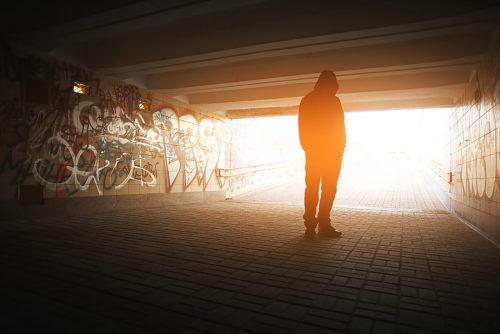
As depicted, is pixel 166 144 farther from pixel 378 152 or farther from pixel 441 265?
pixel 378 152

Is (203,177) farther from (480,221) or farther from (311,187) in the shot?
(480,221)

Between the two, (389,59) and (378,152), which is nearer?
(389,59)

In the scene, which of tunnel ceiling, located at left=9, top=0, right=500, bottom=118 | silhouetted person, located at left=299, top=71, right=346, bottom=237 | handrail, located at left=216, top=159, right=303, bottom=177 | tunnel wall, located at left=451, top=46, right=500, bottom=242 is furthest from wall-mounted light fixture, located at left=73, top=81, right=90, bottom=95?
tunnel wall, located at left=451, top=46, right=500, bottom=242

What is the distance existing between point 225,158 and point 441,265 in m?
11.2

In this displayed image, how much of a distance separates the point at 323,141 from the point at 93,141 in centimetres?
617

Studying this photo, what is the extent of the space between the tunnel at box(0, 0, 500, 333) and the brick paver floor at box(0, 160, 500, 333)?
0.02 meters

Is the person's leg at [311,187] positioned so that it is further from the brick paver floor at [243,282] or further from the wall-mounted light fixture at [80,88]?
the wall-mounted light fixture at [80,88]

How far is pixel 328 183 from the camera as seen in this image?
470 centimetres

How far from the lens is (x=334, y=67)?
7.21 m

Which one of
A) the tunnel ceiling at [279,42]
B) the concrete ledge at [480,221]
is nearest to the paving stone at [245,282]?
the concrete ledge at [480,221]

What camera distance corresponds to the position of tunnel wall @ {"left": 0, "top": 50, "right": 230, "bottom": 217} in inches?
246

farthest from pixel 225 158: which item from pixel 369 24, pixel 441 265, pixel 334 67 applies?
pixel 441 265

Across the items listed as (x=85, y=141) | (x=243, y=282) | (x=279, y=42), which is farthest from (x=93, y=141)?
(x=243, y=282)

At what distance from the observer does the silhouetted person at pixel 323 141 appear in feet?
15.0
